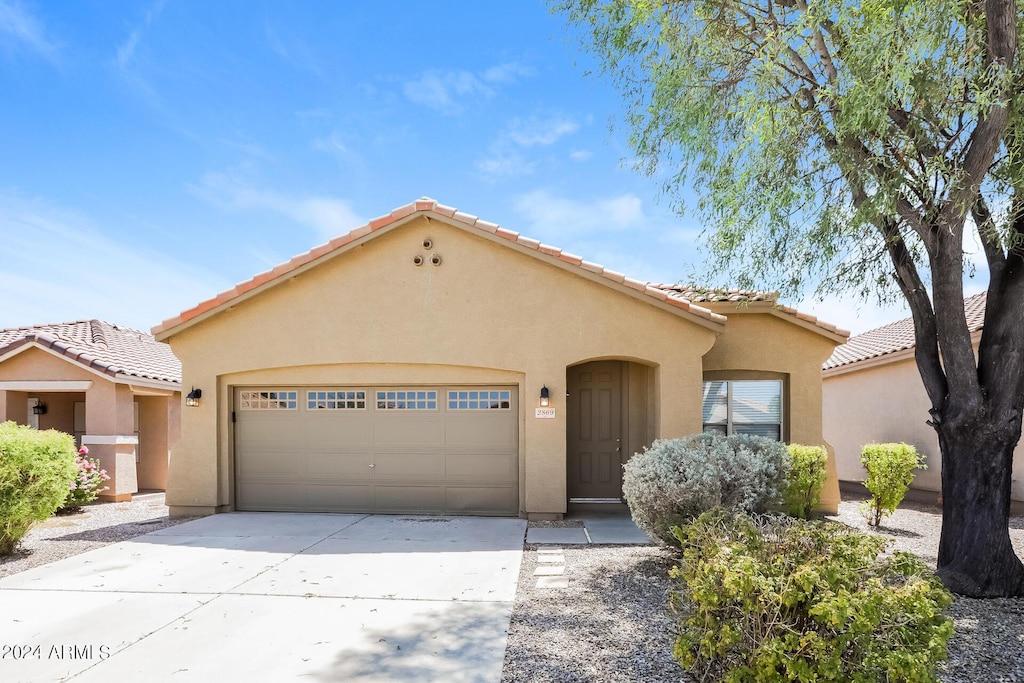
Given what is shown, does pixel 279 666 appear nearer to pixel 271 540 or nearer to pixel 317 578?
pixel 317 578

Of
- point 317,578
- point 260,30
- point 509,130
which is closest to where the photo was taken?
point 317,578

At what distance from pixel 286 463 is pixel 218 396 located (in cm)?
172

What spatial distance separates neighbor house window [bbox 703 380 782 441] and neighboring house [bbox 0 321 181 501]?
12439 mm

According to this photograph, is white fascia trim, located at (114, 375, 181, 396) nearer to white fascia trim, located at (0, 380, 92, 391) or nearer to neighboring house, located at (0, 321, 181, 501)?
neighboring house, located at (0, 321, 181, 501)

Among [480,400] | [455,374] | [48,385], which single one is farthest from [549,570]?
[48,385]

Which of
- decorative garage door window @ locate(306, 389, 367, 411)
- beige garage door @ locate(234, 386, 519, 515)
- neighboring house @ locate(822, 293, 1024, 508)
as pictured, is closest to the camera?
beige garage door @ locate(234, 386, 519, 515)

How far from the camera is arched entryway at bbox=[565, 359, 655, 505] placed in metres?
11.7

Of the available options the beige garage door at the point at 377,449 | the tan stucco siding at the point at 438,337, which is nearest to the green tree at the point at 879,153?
the tan stucco siding at the point at 438,337

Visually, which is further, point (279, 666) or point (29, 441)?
point (29, 441)

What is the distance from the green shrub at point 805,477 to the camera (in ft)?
31.8

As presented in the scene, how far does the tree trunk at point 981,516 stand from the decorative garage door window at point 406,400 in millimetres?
7610

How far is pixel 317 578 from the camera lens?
280 inches

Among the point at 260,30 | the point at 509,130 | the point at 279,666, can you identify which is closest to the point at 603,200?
the point at 509,130

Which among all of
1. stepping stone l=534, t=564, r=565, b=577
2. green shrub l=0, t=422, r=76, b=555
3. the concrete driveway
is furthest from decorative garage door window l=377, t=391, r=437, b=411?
green shrub l=0, t=422, r=76, b=555
